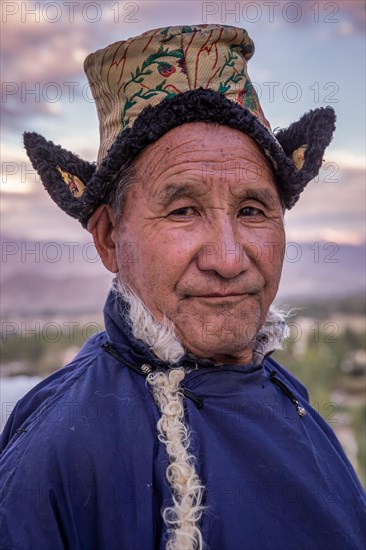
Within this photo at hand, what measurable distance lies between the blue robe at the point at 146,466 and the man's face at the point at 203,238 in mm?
124

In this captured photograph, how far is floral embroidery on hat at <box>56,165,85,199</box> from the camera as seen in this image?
7.33 ft

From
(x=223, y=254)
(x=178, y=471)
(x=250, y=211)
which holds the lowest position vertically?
(x=178, y=471)

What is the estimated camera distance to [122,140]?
2016 mm

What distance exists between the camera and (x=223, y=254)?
1.91 m

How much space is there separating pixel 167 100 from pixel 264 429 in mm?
1077

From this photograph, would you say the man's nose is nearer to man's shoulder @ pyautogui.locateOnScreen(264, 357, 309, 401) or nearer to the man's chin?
the man's chin

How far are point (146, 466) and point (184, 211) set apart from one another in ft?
2.59

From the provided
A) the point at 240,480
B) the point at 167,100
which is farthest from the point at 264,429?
the point at 167,100

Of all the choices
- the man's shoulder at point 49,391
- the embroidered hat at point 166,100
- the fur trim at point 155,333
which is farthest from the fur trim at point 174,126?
the man's shoulder at point 49,391

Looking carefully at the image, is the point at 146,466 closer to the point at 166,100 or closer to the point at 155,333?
A: the point at 155,333

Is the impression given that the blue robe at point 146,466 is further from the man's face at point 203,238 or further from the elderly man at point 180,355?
the man's face at point 203,238

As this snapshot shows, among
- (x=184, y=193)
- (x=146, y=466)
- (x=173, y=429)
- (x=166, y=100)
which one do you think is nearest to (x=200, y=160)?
(x=184, y=193)

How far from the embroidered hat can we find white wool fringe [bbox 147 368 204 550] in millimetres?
701

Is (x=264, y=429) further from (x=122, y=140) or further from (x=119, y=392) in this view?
(x=122, y=140)
